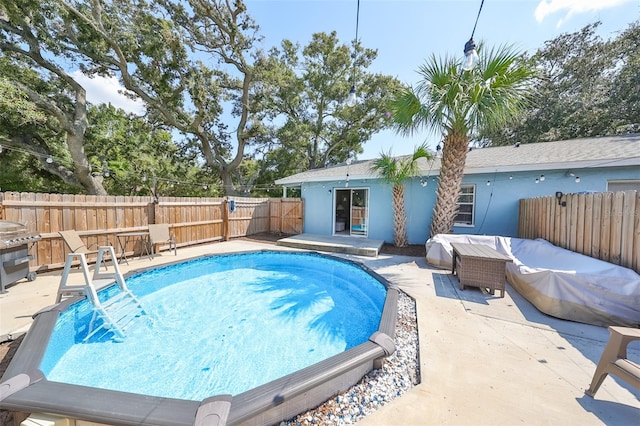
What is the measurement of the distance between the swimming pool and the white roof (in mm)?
5019

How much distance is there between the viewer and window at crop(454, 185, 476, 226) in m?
8.04

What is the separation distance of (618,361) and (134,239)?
969 cm

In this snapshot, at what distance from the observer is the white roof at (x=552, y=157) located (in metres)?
6.08

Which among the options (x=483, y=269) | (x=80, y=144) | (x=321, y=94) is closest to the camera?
(x=483, y=269)

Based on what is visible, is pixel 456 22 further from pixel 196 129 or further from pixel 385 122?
pixel 196 129

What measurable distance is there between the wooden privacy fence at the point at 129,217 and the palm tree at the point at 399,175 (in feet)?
15.7

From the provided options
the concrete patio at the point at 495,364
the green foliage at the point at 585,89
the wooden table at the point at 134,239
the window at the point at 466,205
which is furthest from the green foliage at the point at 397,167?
the wooden table at the point at 134,239

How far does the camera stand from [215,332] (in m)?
3.87

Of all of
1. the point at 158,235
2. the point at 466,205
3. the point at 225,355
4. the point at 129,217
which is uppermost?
the point at 466,205

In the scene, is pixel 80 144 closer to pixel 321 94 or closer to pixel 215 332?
pixel 215 332

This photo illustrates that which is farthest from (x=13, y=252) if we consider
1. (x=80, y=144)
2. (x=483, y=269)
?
(x=80, y=144)

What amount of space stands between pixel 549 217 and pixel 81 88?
768 inches

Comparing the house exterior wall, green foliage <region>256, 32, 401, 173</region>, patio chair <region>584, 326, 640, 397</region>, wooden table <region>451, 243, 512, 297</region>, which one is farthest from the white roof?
green foliage <region>256, 32, 401, 173</region>

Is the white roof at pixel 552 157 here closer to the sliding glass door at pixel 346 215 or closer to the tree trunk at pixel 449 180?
the tree trunk at pixel 449 180
